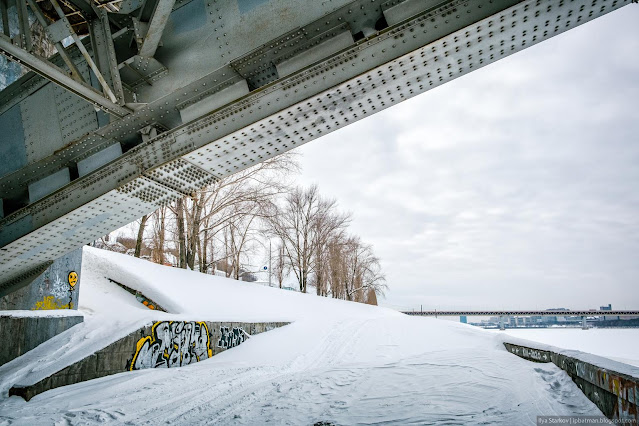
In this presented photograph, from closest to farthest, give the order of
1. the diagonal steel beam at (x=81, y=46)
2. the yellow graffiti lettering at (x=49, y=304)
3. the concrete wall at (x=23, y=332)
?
1. the diagonal steel beam at (x=81, y=46)
2. the concrete wall at (x=23, y=332)
3. the yellow graffiti lettering at (x=49, y=304)

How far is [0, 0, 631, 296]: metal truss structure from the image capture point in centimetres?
493

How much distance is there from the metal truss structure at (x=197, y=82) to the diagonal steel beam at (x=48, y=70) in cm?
2

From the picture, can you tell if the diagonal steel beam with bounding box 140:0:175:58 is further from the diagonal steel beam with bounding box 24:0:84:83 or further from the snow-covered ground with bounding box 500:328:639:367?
the snow-covered ground with bounding box 500:328:639:367

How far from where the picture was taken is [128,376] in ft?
25.5

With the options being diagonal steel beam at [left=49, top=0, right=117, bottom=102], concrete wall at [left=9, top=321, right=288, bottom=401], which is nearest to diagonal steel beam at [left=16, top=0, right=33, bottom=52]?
diagonal steel beam at [left=49, top=0, right=117, bottom=102]

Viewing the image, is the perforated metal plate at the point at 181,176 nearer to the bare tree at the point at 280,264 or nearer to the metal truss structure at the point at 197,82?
the metal truss structure at the point at 197,82

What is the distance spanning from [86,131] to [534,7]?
6.41 metres

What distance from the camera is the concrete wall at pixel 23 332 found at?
7508mm

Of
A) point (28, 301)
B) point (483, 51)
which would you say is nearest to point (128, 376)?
point (28, 301)

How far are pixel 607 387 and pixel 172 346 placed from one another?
8.45 m

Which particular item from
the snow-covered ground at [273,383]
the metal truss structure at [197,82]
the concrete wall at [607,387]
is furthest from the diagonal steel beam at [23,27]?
the concrete wall at [607,387]

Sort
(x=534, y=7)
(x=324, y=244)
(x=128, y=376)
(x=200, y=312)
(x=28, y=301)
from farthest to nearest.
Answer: (x=324, y=244), (x=200, y=312), (x=28, y=301), (x=128, y=376), (x=534, y=7)

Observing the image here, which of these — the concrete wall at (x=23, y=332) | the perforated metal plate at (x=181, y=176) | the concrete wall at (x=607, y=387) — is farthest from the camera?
the concrete wall at (x=23, y=332)

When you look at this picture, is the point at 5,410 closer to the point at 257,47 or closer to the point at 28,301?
the point at 28,301
